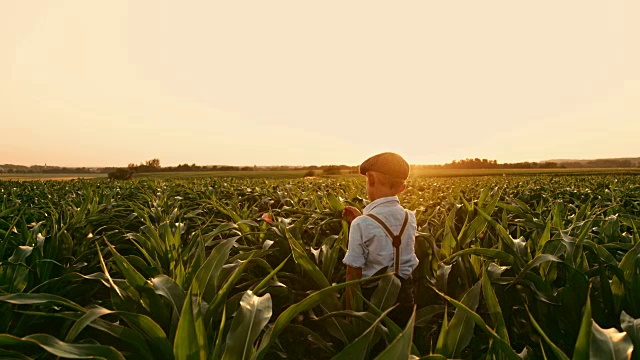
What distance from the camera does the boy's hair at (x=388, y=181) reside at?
93.4 inches

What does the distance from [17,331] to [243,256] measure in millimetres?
1188

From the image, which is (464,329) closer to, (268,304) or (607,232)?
(268,304)

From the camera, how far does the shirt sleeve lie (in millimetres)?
2230

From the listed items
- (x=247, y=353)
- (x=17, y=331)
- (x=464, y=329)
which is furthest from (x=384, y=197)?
(x=17, y=331)

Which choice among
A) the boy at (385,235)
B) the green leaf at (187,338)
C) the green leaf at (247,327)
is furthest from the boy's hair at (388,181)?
the green leaf at (187,338)

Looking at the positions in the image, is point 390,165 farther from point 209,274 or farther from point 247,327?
point 247,327

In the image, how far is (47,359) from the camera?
1764mm

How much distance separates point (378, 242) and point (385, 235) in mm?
59

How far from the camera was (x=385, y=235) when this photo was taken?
2271 mm

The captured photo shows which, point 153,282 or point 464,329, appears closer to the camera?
point 464,329

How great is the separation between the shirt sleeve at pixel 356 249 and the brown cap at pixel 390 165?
0.37m

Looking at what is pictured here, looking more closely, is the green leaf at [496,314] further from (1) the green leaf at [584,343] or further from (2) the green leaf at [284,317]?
(2) the green leaf at [284,317]

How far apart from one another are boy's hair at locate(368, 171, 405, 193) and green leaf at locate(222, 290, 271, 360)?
1.26m

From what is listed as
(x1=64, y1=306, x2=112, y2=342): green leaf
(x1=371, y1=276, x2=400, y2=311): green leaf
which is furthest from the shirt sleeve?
(x1=64, y1=306, x2=112, y2=342): green leaf
